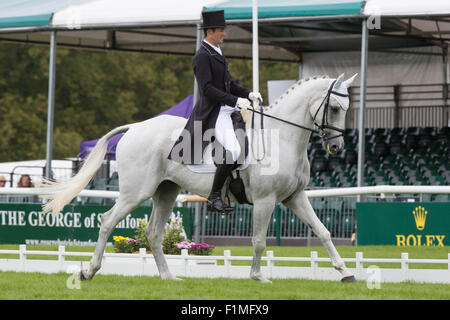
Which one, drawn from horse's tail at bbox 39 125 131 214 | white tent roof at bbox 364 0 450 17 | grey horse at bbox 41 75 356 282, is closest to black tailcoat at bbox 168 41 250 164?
grey horse at bbox 41 75 356 282

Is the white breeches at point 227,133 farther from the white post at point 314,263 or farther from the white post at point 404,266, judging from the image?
the white post at point 404,266

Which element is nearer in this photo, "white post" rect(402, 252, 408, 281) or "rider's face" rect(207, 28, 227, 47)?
"rider's face" rect(207, 28, 227, 47)

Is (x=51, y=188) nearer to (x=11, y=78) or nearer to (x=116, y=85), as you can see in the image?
(x=11, y=78)

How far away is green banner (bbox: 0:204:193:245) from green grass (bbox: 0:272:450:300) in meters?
5.90

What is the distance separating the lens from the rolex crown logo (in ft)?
46.5

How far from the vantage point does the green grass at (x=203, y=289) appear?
7.79 m

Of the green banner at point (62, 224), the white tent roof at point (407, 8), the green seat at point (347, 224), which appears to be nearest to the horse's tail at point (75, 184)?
the green banner at point (62, 224)

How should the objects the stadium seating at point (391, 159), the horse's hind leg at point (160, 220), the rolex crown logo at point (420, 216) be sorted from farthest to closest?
the stadium seating at point (391, 159) < the rolex crown logo at point (420, 216) < the horse's hind leg at point (160, 220)

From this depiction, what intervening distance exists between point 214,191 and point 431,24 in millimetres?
16452

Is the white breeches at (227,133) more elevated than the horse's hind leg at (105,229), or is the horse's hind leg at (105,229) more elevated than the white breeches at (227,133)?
the white breeches at (227,133)

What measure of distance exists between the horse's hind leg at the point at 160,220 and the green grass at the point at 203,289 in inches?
6.4

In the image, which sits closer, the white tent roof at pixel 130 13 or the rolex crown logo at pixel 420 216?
the rolex crown logo at pixel 420 216

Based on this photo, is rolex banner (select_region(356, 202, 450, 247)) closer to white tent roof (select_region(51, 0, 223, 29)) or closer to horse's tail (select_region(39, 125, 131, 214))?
horse's tail (select_region(39, 125, 131, 214))

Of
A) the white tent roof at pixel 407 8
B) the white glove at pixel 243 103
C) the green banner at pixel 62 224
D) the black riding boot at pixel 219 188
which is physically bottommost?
the green banner at pixel 62 224
